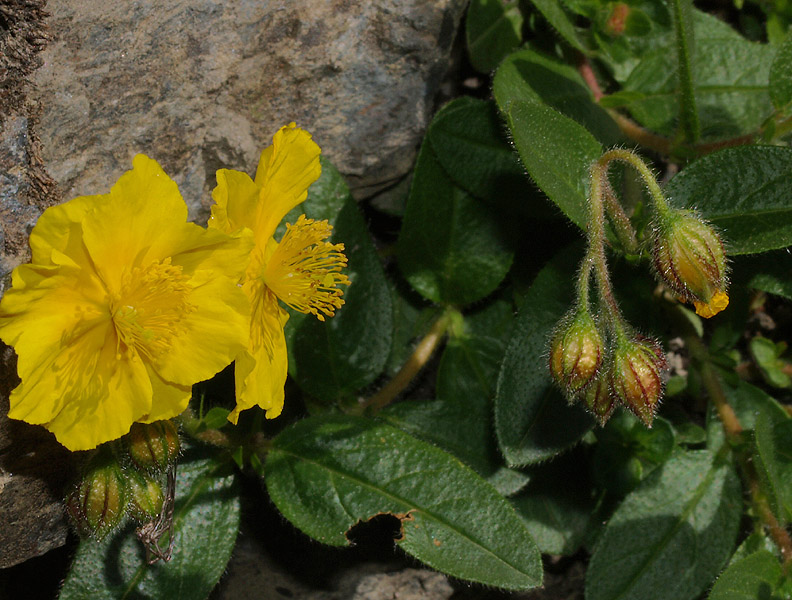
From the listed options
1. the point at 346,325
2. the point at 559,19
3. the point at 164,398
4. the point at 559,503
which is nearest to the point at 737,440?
the point at 559,503

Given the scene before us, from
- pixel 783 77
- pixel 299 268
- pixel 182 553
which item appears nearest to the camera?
pixel 299 268

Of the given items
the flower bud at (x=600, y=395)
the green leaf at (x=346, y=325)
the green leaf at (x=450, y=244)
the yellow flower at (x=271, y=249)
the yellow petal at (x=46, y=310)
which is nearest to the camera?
the yellow petal at (x=46, y=310)

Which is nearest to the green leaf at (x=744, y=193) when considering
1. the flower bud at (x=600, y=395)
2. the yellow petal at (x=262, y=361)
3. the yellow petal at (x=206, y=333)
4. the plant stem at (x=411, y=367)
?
the flower bud at (x=600, y=395)

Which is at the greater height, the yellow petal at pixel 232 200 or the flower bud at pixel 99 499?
the yellow petal at pixel 232 200

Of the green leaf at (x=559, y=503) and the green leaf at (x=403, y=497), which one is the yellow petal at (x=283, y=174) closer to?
the green leaf at (x=403, y=497)

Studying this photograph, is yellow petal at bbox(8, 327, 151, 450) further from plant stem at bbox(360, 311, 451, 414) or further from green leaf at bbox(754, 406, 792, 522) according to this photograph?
green leaf at bbox(754, 406, 792, 522)

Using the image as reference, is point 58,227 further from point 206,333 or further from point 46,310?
point 206,333
